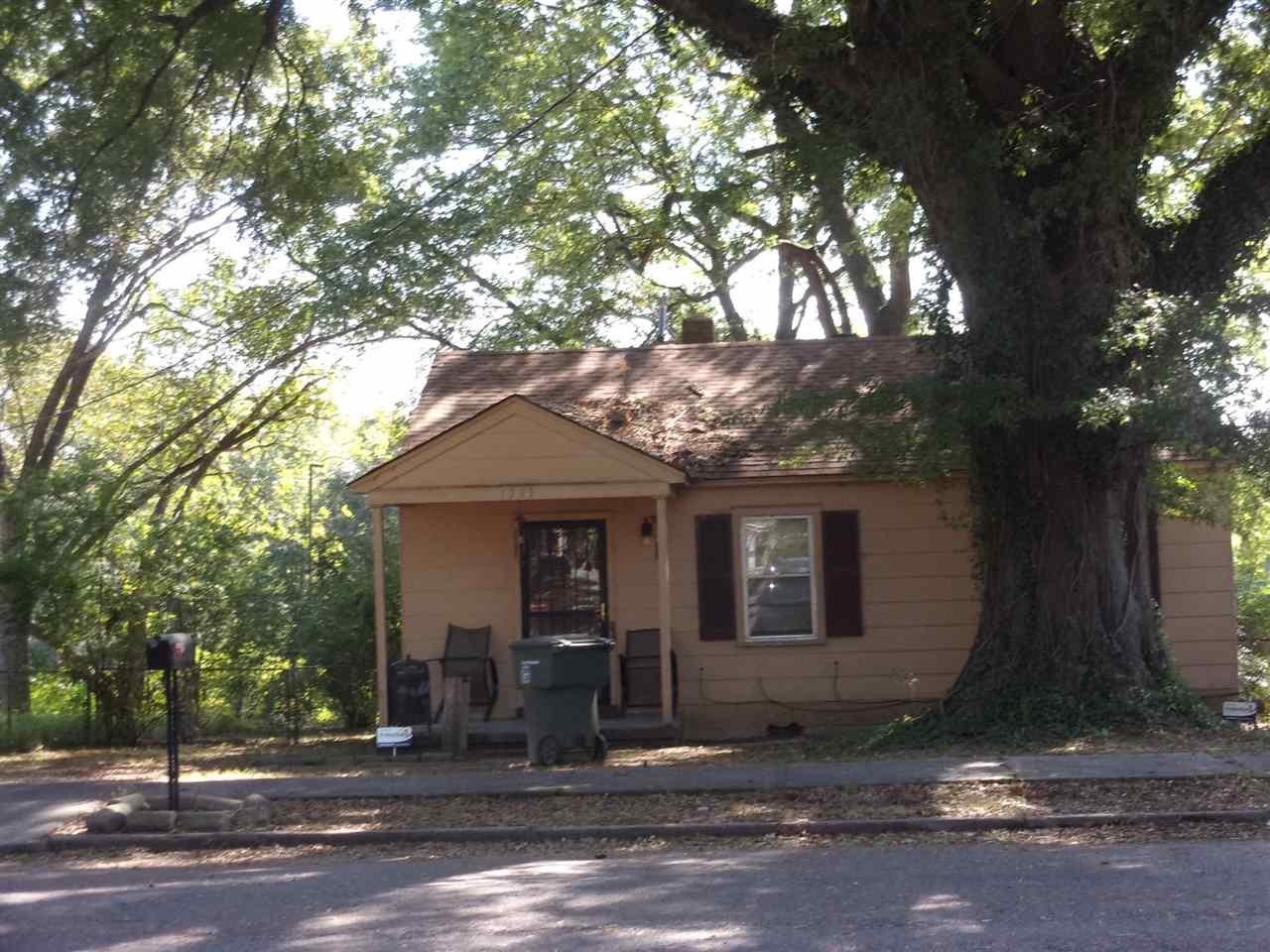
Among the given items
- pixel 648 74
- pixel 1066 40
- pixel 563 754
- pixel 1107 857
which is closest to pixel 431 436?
pixel 563 754

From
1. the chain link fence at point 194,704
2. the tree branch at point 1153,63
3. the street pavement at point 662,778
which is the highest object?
the tree branch at point 1153,63

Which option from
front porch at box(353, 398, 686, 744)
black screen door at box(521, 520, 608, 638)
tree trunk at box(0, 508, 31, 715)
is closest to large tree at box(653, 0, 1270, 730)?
front porch at box(353, 398, 686, 744)

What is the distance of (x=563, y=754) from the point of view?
14203 mm

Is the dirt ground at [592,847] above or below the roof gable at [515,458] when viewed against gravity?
below

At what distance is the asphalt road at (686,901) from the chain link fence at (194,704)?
26.3 feet

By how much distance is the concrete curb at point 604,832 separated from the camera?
397 inches

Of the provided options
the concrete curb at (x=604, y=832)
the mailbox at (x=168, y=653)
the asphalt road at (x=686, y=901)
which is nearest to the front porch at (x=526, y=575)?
the mailbox at (x=168, y=653)

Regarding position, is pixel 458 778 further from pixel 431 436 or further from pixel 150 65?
pixel 150 65

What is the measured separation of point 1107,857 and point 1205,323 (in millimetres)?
5047

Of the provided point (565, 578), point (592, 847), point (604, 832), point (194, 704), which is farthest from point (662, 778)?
point (194, 704)

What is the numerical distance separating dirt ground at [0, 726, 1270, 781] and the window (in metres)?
1.47

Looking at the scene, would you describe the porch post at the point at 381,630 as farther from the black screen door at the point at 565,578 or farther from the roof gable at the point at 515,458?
the black screen door at the point at 565,578

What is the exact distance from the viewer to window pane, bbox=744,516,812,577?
17281 millimetres

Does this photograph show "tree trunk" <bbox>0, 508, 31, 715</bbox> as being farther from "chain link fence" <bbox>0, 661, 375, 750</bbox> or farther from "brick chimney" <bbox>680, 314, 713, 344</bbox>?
"brick chimney" <bbox>680, 314, 713, 344</bbox>
